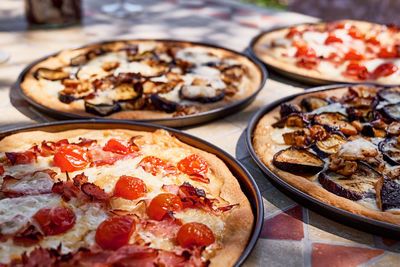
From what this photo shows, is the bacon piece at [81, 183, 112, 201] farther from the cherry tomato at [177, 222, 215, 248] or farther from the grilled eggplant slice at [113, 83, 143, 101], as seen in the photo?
the grilled eggplant slice at [113, 83, 143, 101]

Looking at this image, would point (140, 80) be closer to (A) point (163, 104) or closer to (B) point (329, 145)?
(A) point (163, 104)

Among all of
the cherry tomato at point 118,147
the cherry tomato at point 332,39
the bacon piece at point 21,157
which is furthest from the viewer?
the cherry tomato at point 332,39

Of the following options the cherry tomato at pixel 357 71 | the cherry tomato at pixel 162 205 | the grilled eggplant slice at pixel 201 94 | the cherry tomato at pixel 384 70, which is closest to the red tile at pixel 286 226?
the cherry tomato at pixel 162 205

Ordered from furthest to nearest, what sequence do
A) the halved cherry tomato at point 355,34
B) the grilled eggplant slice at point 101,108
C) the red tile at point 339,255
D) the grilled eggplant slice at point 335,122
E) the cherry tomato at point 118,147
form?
the halved cherry tomato at point 355,34
the grilled eggplant slice at point 101,108
the grilled eggplant slice at point 335,122
the cherry tomato at point 118,147
the red tile at point 339,255

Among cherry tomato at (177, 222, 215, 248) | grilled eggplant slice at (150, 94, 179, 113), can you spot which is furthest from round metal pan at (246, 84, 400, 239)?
grilled eggplant slice at (150, 94, 179, 113)

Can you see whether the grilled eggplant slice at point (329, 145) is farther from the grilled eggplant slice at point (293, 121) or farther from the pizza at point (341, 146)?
the grilled eggplant slice at point (293, 121)

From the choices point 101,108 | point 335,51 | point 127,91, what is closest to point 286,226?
point 101,108
